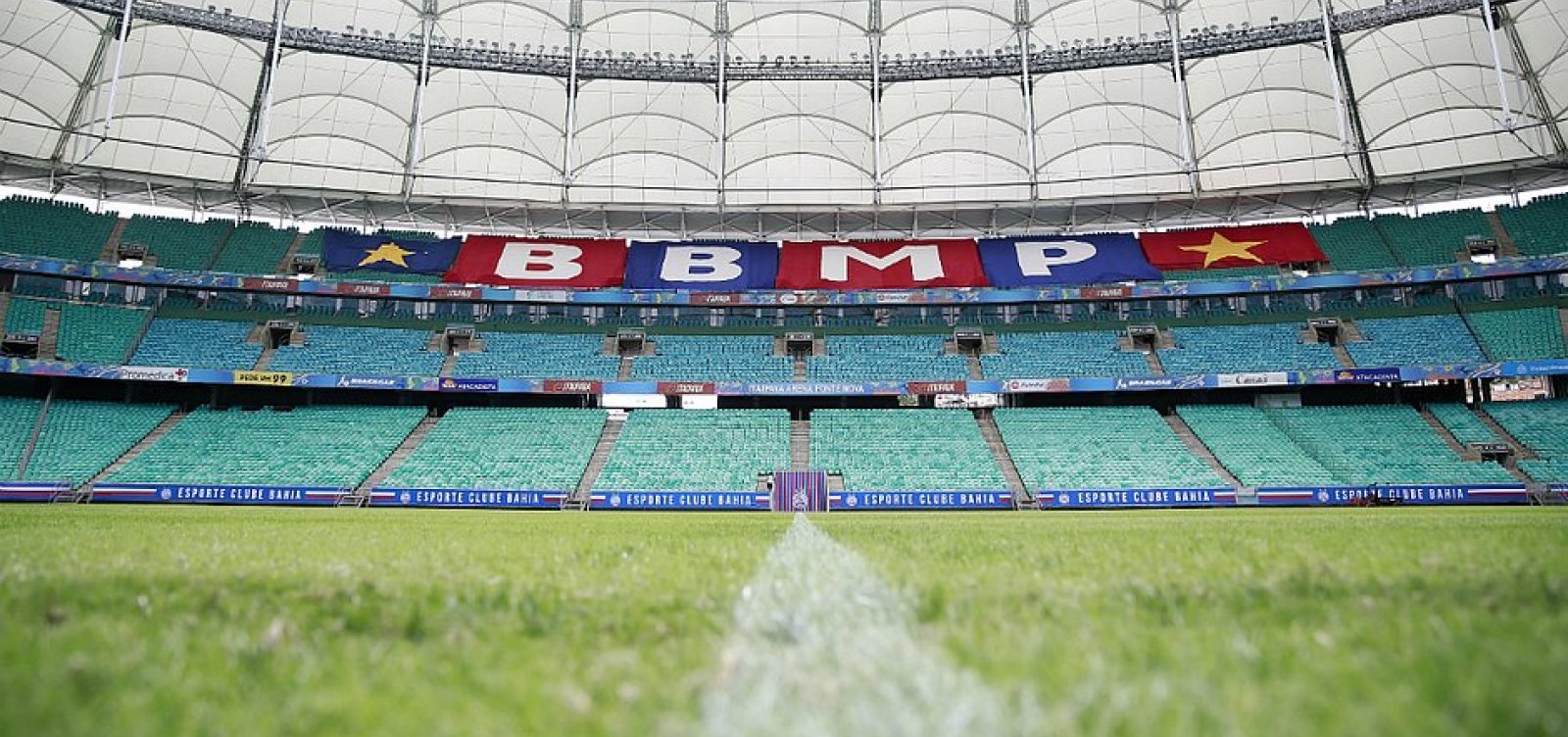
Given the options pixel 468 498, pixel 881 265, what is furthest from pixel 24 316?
pixel 881 265

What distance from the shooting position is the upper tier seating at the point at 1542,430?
3016 centimetres

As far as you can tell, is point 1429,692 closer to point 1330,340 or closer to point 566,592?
point 566,592

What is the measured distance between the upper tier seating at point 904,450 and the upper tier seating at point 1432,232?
2293cm

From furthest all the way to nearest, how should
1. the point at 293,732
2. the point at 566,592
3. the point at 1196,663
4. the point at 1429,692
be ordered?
the point at 566,592
the point at 1196,663
the point at 1429,692
the point at 293,732

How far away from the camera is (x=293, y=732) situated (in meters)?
1.78

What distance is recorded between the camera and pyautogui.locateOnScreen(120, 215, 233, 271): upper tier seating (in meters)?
39.0

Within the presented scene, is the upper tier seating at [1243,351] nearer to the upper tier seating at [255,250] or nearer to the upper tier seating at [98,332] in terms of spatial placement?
the upper tier seating at [255,250]

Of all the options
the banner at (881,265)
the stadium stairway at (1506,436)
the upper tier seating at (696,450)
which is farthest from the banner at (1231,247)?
the upper tier seating at (696,450)

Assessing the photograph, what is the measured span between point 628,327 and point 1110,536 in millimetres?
36256

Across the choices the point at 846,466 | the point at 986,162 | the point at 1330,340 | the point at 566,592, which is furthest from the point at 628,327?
the point at 566,592

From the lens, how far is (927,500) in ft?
99.0

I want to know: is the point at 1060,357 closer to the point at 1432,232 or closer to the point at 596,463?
the point at 1432,232

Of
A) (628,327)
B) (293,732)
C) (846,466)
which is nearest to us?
(293,732)

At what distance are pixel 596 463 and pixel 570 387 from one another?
472cm
